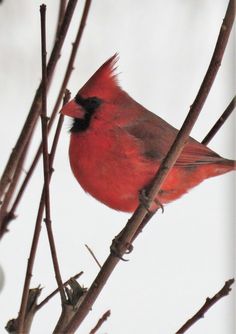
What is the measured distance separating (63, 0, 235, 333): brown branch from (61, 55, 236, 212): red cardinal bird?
0.36m

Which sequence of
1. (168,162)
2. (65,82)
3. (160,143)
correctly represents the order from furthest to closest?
(160,143) < (65,82) < (168,162)

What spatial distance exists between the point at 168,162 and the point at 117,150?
484 millimetres

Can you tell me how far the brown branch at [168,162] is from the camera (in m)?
1.01

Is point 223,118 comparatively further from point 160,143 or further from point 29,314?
point 29,314

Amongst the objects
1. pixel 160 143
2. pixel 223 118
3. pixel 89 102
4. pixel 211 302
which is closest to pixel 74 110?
pixel 89 102

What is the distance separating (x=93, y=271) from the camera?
9.23ft

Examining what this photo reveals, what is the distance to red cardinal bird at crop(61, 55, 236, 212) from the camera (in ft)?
5.09

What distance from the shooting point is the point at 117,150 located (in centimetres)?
159

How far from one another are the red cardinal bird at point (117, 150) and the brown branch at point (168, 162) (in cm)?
36

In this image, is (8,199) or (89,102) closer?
(8,199)

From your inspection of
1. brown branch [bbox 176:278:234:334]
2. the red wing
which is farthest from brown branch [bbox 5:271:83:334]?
the red wing

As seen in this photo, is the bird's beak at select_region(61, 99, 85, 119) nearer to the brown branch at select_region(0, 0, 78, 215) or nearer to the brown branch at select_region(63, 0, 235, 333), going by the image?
the brown branch at select_region(0, 0, 78, 215)

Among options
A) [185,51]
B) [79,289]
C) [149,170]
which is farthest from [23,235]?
[79,289]

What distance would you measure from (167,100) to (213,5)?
0.52 m
